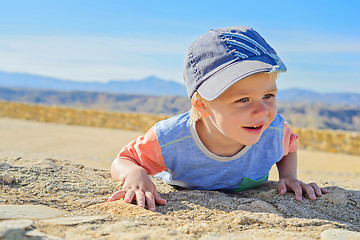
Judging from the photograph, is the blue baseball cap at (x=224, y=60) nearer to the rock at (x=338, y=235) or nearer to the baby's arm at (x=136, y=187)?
the baby's arm at (x=136, y=187)

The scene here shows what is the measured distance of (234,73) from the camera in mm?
1626

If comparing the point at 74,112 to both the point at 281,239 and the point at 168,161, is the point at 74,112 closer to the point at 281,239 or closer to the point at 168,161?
the point at 168,161

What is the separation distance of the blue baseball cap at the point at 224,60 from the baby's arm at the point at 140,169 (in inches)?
16.5

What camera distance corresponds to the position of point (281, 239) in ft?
4.13

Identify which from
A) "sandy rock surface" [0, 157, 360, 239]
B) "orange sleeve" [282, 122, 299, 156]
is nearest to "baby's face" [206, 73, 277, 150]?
"sandy rock surface" [0, 157, 360, 239]

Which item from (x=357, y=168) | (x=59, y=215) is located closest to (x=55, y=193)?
(x=59, y=215)

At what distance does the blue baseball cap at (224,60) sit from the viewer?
1.63m

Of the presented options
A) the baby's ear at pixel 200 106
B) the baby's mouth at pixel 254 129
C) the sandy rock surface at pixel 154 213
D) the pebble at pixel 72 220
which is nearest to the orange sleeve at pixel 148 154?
the sandy rock surface at pixel 154 213

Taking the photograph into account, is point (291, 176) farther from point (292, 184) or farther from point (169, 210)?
point (169, 210)

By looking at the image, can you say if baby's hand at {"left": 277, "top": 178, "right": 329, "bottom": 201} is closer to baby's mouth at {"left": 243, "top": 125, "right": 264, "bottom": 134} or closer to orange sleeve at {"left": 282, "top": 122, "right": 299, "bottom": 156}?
orange sleeve at {"left": 282, "top": 122, "right": 299, "bottom": 156}

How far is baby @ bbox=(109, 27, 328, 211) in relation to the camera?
1655 millimetres

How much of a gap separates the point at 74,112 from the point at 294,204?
927 centimetres

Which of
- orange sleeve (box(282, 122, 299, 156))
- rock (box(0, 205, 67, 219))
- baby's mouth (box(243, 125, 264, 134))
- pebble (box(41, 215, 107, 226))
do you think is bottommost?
rock (box(0, 205, 67, 219))

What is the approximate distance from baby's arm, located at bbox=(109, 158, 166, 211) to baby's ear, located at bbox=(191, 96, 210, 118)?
1.44 feet
